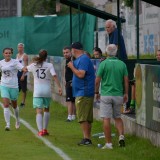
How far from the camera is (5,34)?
119 feet

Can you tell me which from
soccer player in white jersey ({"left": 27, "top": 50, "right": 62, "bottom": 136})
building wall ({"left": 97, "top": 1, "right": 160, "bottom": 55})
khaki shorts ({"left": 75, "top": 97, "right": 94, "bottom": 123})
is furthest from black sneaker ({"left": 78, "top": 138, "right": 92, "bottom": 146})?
building wall ({"left": 97, "top": 1, "right": 160, "bottom": 55})

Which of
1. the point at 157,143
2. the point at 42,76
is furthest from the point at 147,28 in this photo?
the point at 157,143

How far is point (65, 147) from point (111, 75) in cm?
147

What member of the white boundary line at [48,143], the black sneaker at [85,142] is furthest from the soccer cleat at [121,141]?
the white boundary line at [48,143]

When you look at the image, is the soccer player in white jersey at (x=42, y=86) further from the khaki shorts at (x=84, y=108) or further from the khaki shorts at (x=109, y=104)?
the khaki shorts at (x=109, y=104)

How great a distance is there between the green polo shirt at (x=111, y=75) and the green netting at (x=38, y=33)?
16.5 meters

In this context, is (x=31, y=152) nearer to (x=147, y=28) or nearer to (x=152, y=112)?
(x=152, y=112)

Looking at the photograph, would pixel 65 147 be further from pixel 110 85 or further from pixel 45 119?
pixel 45 119

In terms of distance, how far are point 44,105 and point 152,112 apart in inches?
118

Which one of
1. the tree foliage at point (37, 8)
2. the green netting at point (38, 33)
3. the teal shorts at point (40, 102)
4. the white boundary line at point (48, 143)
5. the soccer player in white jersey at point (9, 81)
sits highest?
the tree foliage at point (37, 8)

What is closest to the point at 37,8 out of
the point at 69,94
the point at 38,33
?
the point at 38,33

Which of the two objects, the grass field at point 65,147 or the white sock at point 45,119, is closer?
the grass field at point 65,147

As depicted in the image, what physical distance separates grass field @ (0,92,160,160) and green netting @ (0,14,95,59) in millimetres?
13887

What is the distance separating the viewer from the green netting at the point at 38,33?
110 feet
